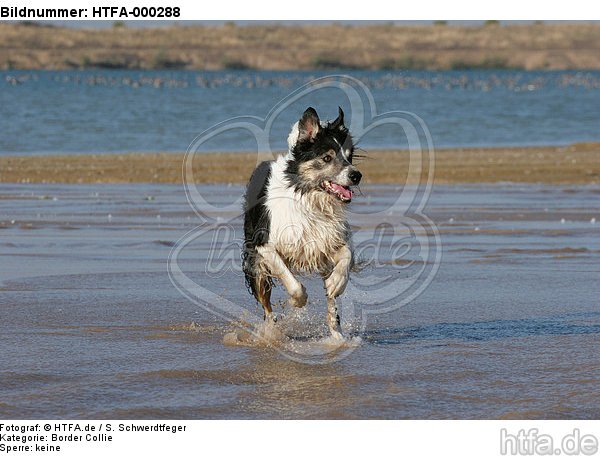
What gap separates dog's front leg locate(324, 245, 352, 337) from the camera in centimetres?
866

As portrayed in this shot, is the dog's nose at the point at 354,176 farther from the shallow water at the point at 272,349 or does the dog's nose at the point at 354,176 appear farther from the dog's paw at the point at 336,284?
the shallow water at the point at 272,349

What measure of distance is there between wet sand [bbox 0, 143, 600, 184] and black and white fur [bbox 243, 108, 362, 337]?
11.7 m

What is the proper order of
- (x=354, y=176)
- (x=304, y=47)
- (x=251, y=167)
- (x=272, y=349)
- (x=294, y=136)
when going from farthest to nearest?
(x=304, y=47) → (x=251, y=167) → (x=294, y=136) → (x=354, y=176) → (x=272, y=349)

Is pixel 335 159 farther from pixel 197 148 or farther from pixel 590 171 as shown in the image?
pixel 197 148

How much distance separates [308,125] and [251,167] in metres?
14.2

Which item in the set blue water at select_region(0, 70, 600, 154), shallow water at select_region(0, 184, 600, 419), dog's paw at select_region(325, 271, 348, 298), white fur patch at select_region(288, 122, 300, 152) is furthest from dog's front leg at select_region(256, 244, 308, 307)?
blue water at select_region(0, 70, 600, 154)

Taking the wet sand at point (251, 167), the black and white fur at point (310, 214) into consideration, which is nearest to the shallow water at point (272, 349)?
the black and white fur at point (310, 214)

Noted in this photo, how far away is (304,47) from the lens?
372 feet

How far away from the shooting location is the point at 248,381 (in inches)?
285

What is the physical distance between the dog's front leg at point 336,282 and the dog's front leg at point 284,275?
214 mm

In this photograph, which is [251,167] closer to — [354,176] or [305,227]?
[305,227]

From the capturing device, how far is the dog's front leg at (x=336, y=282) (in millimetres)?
8656

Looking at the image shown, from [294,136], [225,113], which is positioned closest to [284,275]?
[294,136]
